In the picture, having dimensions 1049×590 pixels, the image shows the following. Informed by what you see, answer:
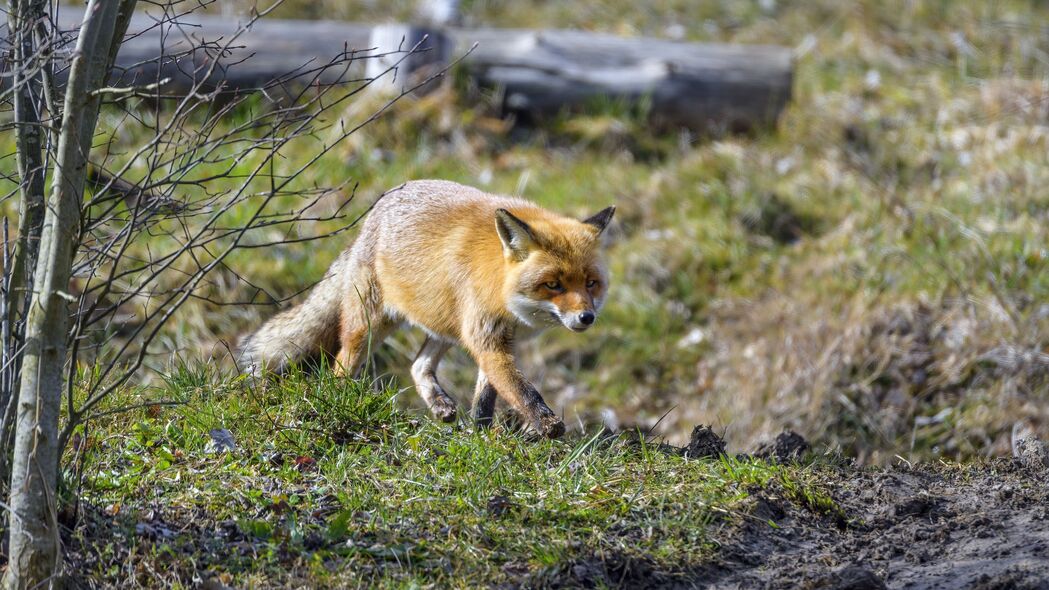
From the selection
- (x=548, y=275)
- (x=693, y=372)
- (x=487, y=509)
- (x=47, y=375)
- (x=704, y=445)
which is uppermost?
(x=47, y=375)

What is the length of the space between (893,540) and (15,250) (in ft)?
10.2

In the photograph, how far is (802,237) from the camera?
30.1 ft

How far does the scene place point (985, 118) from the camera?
941 centimetres

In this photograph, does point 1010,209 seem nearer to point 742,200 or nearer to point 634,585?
point 742,200

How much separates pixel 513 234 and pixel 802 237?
4850 mm

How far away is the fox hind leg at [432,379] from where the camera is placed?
5.14 meters

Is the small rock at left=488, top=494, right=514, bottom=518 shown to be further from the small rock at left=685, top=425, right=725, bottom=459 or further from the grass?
the small rock at left=685, top=425, right=725, bottom=459

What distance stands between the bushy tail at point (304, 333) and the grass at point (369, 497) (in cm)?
114

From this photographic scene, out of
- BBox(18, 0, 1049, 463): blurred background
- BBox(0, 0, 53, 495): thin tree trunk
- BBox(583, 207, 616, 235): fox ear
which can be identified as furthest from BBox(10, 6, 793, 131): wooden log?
BBox(0, 0, 53, 495): thin tree trunk

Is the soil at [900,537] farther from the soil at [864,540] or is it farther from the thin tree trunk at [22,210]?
the thin tree trunk at [22,210]

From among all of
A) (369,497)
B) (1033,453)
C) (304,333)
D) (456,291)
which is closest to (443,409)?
(456,291)

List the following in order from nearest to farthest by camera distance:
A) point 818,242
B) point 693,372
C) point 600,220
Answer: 1. point 600,220
2. point 693,372
3. point 818,242

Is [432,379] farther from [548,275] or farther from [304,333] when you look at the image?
[548,275]

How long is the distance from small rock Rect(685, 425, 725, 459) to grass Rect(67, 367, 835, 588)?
144mm
